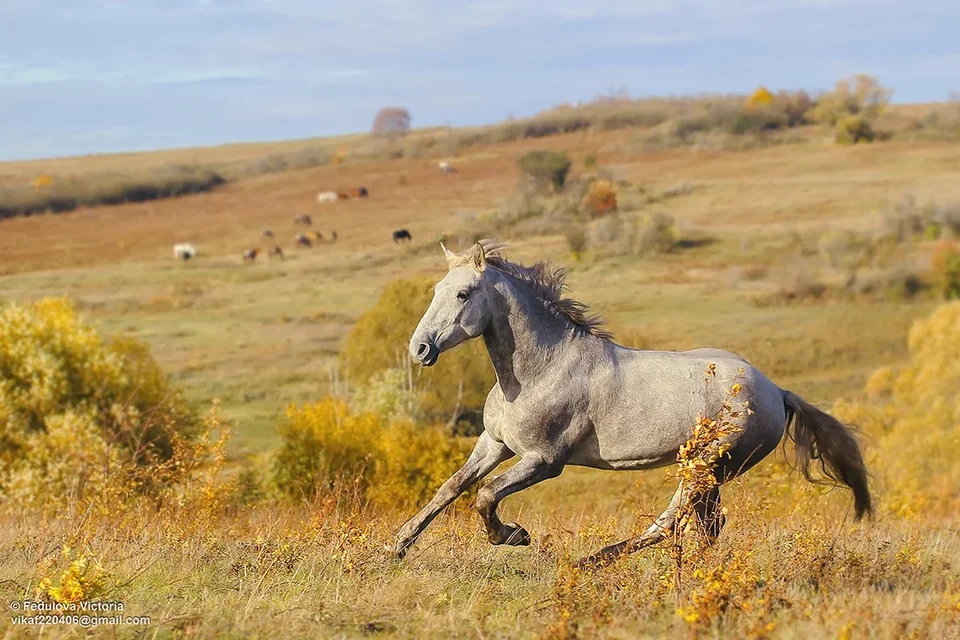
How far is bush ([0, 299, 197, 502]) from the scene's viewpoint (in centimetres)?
2112

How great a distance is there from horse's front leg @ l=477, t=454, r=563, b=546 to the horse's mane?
906 millimetres

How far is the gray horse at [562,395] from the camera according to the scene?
272 inches

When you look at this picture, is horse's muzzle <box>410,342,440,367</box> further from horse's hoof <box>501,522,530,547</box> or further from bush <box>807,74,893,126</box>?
bush <box>807,74,893,126</box>

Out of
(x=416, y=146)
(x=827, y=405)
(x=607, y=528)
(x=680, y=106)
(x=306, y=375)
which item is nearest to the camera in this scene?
(x=607, y=528)

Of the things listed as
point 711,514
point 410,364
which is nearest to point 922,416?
point 410,364

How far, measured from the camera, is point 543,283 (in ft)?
24.1

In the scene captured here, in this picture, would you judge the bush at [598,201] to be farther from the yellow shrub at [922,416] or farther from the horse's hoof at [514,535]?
the horse's hoof at [514,535]

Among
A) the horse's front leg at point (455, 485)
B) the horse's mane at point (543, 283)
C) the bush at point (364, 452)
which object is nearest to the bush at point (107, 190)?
the bush at point (364, 452)

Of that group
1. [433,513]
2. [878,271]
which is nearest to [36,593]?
[433,513]

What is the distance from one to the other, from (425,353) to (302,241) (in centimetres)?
4460

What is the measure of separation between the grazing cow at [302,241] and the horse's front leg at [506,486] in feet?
145

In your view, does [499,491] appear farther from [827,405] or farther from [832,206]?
[832,206]

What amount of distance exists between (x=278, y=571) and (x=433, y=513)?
995 millimetres

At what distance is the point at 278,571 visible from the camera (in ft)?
22.1
